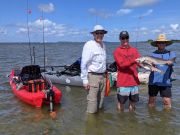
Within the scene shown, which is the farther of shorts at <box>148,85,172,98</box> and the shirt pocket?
shorts at <box>148,85,172,98</box>

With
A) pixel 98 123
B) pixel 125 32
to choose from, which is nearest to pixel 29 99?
pixel 98 123

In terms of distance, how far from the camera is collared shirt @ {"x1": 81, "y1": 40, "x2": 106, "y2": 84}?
6664 mm

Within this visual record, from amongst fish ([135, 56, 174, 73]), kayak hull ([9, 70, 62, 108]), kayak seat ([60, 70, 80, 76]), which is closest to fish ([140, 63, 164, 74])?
fish ([135, 56, 174, 73])

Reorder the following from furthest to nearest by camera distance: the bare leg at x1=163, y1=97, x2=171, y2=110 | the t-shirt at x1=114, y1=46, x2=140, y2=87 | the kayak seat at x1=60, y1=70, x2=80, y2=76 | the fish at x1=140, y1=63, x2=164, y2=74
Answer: the kayak seat at x1=60, y1=70, x2=80, y2=76
the bare leg at x1=163, y1=97, x2=171, y2=110
the fish at x1=140, y1=63, x2=164, y2=74
the t-shirt at x1=114, y1=46, x2=140, y2=87

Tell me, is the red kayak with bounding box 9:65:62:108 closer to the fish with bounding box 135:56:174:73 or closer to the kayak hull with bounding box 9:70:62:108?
the kayak hull with bounding box 9:70:62:108

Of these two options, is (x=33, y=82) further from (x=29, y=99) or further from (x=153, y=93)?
(x=153, y=93)

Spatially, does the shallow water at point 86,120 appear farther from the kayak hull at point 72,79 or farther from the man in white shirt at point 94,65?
the kayak hull at point 72,79

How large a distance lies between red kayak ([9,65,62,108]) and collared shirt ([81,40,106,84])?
2.33 meters

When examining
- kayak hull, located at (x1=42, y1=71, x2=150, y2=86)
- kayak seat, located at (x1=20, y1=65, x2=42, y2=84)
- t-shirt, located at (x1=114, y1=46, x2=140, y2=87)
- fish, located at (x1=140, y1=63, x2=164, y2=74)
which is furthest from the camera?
kayak hull, located at (x1=42, y1=71, x2=150, y2=86)

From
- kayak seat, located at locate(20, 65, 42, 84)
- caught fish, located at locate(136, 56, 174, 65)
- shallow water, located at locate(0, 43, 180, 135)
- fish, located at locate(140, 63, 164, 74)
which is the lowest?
shallow water, located at locate(0, 43, 180, 135)

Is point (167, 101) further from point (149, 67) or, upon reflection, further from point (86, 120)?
point (86, 120)

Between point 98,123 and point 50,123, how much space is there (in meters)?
A: 1.23

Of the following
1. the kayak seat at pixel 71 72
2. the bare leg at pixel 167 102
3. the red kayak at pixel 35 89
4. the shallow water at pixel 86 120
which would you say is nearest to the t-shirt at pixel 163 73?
the bare leg at pixel 167 102

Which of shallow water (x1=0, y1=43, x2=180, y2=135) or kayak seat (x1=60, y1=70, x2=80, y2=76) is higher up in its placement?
kayak seat (x1=60, y1=70, x2=80, y2=76)
